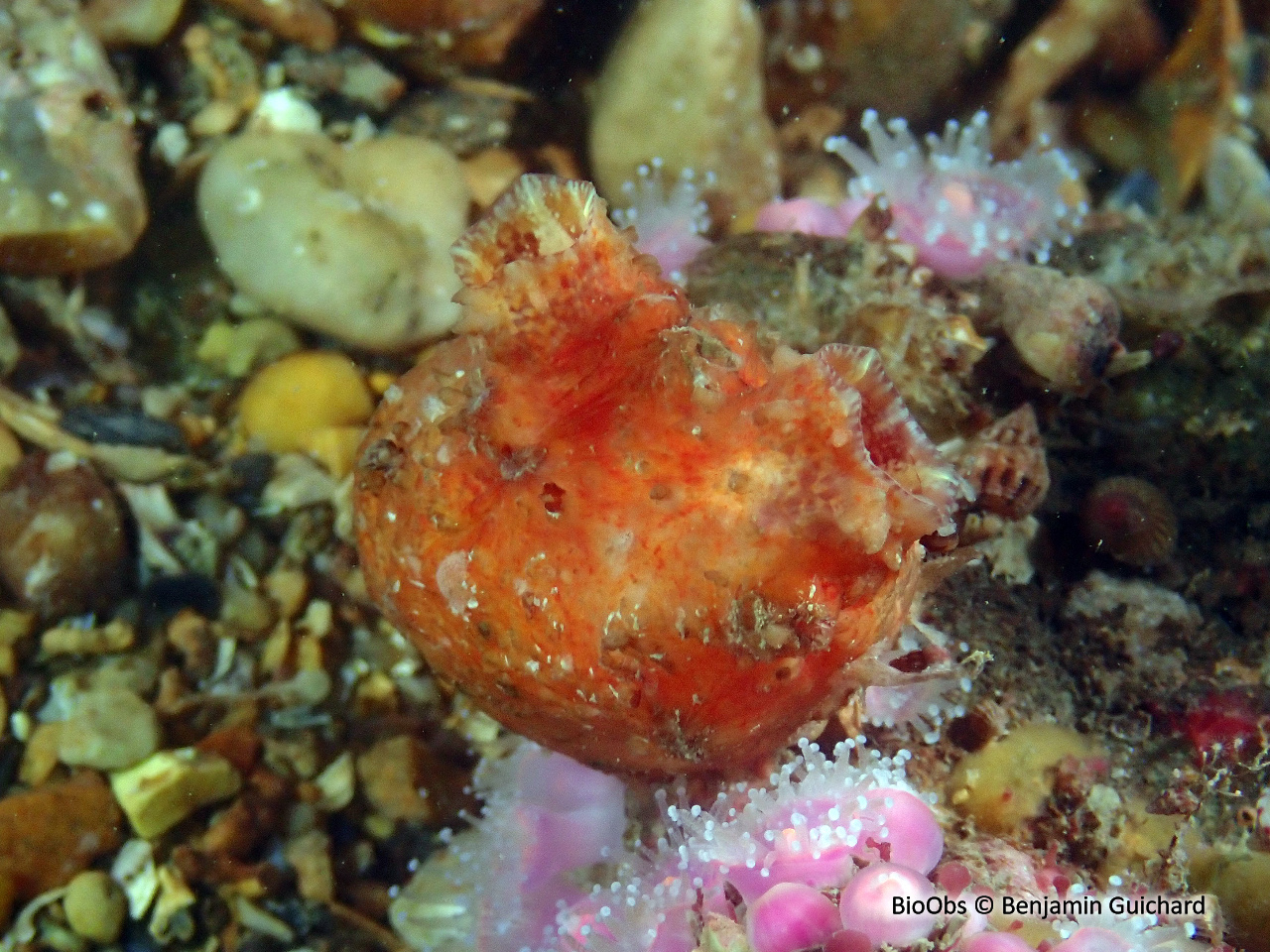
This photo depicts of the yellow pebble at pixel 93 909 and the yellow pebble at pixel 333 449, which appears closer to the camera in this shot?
the yellow pebble at pixel 93 909

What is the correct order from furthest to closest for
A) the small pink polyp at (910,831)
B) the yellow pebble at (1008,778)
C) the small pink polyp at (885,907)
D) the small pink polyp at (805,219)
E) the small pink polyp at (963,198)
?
the small pink polyp at (805,219) → the small pink polyp at (963,198) → the yellow pebble at (1008,778) → the small pink polyp at (910,831) → the small pink polyp at (885,907)

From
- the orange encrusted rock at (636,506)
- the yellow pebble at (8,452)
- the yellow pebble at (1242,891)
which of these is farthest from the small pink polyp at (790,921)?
the yellow pebble at (8,452)

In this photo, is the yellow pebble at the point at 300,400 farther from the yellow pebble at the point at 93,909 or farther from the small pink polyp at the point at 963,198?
the small pink polyp at the point at 963,198

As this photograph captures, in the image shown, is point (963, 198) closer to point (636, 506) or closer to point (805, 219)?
point (805, 219)

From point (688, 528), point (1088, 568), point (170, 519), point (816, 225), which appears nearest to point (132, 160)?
point (170, 519)

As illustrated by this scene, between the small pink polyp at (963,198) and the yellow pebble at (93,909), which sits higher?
the small pink polyp at (963,198)

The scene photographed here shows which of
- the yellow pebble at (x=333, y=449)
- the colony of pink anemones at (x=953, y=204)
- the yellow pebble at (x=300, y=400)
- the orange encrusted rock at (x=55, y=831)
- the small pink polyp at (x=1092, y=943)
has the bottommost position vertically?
the orange encrusted rock at (x=55, y=831)

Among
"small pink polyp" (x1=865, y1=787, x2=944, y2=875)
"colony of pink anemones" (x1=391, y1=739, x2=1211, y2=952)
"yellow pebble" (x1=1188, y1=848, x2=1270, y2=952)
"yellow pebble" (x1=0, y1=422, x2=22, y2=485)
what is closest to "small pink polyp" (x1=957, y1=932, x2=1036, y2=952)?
"colony of pink anemones" (x1=391, y1=739, x2=1211, y2=952)

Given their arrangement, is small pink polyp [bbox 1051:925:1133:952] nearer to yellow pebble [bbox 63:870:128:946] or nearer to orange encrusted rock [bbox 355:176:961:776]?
orange encrusted rock [bbox 355:176:961:776]
